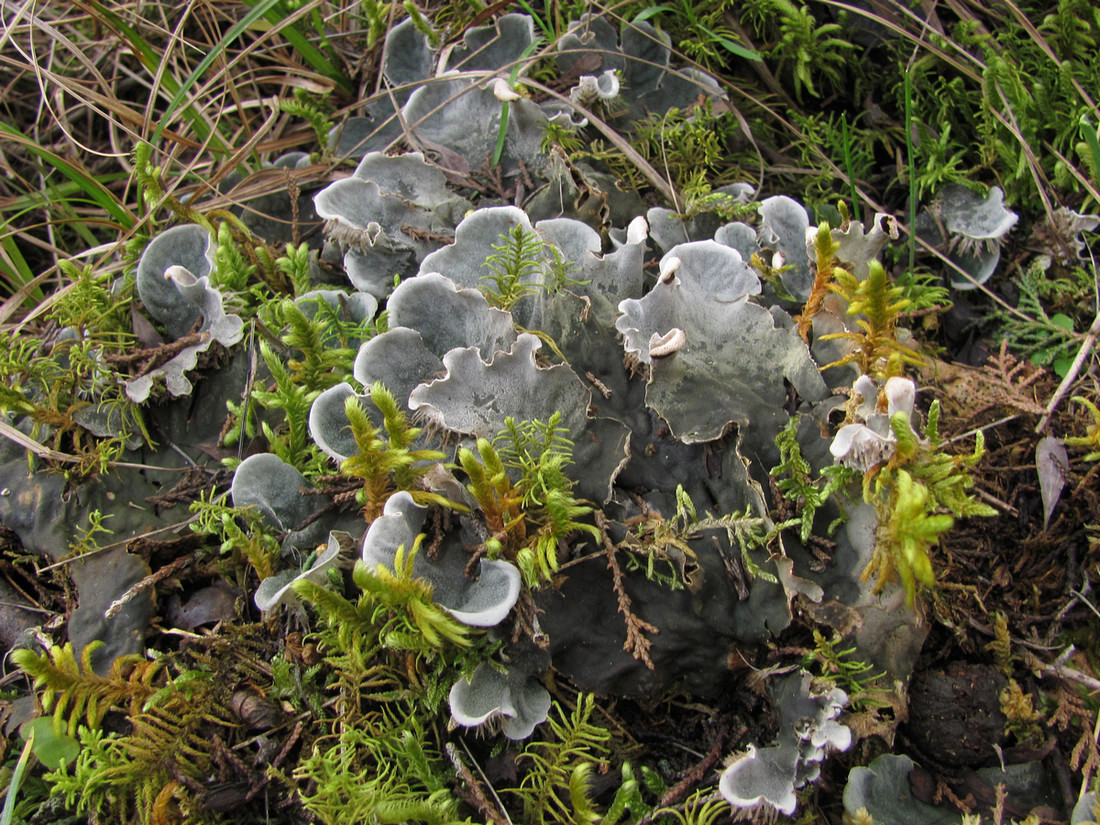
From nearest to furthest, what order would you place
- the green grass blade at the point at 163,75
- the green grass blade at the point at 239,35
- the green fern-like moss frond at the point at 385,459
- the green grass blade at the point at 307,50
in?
the green fern-like moss frond at the point at 385,459 → the green grass blade at the point at 239,35 → the green grass blade at the point at 163,75 → the green grass blade at the point at 307,50

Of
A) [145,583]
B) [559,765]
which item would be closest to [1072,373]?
[559,765]

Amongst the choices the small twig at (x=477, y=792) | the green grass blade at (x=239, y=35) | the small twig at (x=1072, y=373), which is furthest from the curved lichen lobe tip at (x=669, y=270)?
the green grass blade at (x=239, y=35)

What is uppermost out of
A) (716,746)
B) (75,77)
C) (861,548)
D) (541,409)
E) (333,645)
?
(75,77)

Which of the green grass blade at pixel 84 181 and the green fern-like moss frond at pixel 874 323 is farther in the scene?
the green grass blade at pixel 84 181

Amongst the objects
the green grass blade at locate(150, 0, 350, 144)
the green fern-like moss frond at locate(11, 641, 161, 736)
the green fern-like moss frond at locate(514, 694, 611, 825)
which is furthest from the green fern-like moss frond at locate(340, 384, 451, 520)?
the green grass blade at locate(150, 0, 350, 144)

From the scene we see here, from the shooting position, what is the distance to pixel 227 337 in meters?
2.42

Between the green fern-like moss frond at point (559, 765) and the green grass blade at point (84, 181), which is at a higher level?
the green grass blade at point (84, 181)

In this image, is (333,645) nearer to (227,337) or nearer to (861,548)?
(227,337)

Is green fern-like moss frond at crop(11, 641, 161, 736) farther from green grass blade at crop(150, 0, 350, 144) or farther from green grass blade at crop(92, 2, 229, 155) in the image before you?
green grass blade at crop(92, 2, 229, 155)

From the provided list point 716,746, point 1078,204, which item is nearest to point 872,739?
point 716,746

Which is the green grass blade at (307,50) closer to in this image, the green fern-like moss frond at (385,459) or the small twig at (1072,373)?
the green fern-like moss frond at (385,459)

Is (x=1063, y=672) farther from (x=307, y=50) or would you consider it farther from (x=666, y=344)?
(x=307, y=50)

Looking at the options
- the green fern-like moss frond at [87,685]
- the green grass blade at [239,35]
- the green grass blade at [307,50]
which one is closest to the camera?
→ the green fern-like moss frond at [87,685]

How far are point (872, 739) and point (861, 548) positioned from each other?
1.83ft
